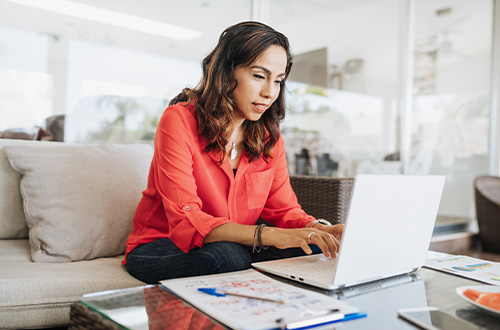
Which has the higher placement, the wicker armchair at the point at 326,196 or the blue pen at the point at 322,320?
the wicker armchair at the point at 326,196

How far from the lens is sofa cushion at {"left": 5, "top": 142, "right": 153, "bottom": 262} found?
60.2 inches

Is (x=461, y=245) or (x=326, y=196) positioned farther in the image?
(x=461, y=245)

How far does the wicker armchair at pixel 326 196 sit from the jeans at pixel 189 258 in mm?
619

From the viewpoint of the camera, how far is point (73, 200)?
1.59 m

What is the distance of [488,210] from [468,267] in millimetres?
2978

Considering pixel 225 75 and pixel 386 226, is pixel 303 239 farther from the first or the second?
pixel 225 75

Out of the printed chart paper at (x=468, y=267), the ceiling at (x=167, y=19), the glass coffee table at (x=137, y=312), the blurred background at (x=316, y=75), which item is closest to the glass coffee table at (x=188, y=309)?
the glass coffee table at (x=137, y=312)

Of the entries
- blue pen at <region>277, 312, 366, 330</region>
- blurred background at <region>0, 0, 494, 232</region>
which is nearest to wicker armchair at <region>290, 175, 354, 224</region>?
blurred background at <region>0, 0, 494, 232</region>

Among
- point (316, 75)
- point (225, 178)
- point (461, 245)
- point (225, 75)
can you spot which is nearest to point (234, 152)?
point (225, 178)

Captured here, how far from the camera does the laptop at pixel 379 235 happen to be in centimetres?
89

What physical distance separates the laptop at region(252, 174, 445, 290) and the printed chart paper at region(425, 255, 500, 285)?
Result: 11 centimetres

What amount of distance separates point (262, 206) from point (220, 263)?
50cm

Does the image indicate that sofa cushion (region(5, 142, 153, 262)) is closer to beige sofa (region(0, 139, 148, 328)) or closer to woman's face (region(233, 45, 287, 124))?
beige sofa (region(0, 139, 148, 328))

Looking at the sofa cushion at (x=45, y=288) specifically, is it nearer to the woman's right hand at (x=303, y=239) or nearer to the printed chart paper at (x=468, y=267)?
the woman's right hand at (x=303, y=239)
